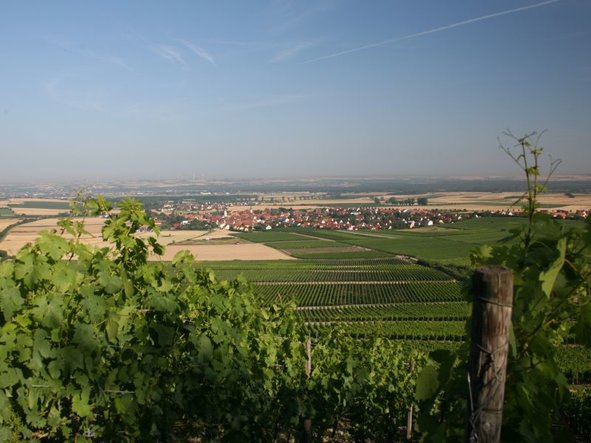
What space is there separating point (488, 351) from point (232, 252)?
5154 cm

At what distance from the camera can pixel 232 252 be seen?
52.2 metres

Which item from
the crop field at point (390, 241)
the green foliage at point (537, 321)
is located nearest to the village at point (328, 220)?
the crop field at point (390, 241)

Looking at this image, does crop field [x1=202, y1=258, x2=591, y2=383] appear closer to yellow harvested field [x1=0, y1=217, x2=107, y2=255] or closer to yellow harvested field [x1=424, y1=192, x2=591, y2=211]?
yellow harvested field [x1=424, y1=192, x2=591, y2=211]

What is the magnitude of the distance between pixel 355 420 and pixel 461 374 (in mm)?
3984

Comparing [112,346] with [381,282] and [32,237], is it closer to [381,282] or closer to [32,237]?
[381,282]

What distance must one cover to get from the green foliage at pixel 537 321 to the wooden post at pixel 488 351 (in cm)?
18

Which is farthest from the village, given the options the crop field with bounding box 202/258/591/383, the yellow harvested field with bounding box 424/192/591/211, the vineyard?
the vineyard

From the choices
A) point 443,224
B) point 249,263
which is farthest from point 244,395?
point 443,224

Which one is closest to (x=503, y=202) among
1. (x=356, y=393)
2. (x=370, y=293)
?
(x=370, y=293)

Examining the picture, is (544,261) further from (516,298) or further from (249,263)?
(249,263)

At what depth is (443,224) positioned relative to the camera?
2970 inches

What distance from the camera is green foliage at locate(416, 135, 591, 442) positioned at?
166cm

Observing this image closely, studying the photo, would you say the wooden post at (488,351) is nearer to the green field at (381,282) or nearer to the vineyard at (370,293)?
the green field at (381,282)

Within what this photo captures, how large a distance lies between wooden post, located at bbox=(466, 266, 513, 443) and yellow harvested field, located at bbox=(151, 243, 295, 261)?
4560cm
